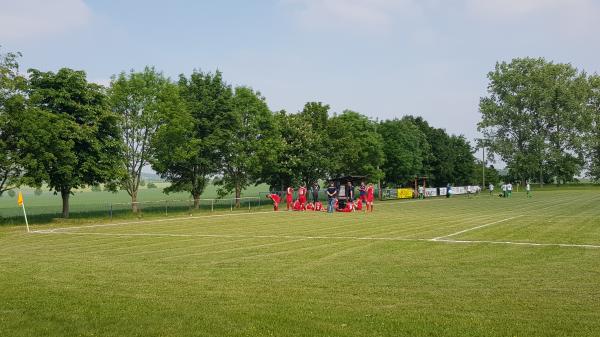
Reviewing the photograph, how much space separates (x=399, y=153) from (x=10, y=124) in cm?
4918

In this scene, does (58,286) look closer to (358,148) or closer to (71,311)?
(71,311)

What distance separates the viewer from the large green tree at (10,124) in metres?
28.8

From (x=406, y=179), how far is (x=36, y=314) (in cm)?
6548

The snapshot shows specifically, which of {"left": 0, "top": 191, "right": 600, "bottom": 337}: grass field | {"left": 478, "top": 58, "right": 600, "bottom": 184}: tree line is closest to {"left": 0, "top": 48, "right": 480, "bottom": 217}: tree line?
{"left": 0, "top": 191, "right": 600, "bottom": 337}: grass field

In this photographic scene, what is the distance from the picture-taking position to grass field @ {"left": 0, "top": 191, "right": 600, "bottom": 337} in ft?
22.8

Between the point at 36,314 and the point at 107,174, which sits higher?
the point at 107,174

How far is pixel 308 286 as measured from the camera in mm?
9586

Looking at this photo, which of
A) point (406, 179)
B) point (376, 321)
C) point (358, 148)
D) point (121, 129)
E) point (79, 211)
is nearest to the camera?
point (376, 321)

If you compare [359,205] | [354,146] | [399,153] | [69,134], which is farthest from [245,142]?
[399,153]

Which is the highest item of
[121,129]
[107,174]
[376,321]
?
[121,129]

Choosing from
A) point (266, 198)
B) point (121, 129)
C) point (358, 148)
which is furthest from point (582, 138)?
point (121, 129)

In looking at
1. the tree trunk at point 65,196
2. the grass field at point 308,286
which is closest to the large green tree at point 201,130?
the tree trunk at point 65,196

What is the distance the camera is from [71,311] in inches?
307

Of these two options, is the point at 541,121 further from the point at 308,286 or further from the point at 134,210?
the point at 308,286
